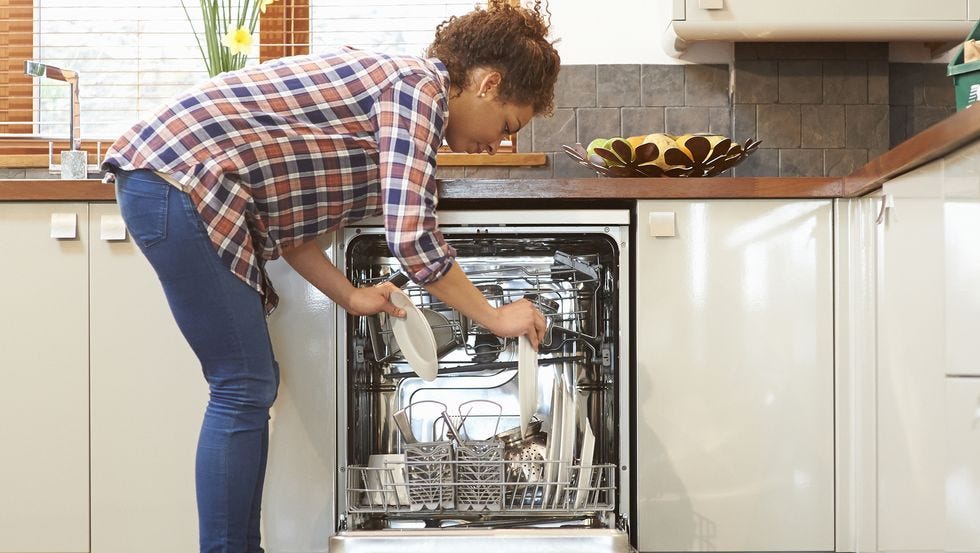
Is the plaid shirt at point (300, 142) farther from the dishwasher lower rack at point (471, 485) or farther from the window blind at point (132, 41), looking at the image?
the window blind at point (132, 41)

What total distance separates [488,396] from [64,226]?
87 cm

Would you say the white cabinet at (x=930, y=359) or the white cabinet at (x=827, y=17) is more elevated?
the white cabinet at (x=827, y=17)

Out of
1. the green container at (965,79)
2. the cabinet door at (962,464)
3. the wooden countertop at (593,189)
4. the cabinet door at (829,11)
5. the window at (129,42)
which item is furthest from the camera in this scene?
the window at (129,42)

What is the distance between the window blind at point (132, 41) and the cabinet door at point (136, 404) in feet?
2.90

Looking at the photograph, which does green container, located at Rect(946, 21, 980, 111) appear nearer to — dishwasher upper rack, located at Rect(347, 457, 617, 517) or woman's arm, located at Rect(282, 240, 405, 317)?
dishwasher upper rack, located at Rect(347, 457, 617, 517)

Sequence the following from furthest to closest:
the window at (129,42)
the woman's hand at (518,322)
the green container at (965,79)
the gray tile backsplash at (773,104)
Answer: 1. the window at (129,42)
2. the gray tile backsplash at (773,104)
3. the green container at (965,79)
4. the woman's hand at (518,322)

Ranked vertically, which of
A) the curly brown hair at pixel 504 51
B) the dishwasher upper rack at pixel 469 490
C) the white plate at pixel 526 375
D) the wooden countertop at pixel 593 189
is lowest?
the dishwasher upper rack at pixel 469 490

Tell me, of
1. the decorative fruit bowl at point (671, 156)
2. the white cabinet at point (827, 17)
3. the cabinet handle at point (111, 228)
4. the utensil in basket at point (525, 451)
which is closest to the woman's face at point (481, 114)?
the decorative fruit bowl at point (671, 156)

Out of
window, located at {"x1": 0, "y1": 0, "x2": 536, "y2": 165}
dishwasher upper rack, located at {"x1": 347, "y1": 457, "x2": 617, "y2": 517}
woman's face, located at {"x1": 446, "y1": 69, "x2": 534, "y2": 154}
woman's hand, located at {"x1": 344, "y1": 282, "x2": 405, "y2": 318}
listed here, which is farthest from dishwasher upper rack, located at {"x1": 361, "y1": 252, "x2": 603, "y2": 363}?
window, located at {"x1": 0, "y1": 0, "x2": 536, "y2": 165}

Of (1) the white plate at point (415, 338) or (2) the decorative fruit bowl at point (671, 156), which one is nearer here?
(1) the white plate at point (415, 338)

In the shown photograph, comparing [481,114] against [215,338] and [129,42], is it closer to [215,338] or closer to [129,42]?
[215,338]

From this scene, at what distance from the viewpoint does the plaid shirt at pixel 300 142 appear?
136 cm

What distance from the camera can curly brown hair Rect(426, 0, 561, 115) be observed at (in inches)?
56.9

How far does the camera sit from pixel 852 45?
2344 mm
